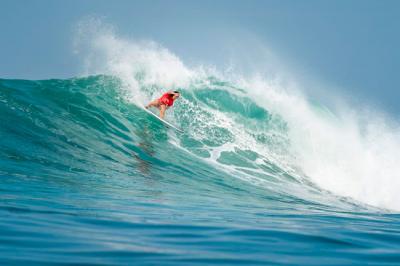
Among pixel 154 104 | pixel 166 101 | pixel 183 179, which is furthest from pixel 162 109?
pixel 183 179

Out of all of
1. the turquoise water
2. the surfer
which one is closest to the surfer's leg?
the surfer

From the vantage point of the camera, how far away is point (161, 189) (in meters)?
6.75

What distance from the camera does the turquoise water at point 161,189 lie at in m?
2.65

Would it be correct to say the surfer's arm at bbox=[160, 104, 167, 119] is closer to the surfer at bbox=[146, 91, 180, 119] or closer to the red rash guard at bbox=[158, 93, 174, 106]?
the surfer at bbox=[146, 91, 180, 119]

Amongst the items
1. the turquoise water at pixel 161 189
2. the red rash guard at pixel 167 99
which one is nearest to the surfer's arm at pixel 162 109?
the red rash guard at pixel 167 99

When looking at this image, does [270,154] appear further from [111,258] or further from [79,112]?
[111,258]

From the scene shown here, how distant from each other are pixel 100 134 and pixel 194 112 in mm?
4879

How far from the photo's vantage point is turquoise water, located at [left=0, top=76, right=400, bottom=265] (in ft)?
8.70

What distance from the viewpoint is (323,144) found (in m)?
16.8

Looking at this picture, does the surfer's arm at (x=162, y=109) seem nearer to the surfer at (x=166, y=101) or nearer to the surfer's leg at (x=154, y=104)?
the surfer at (x=166, y=101)

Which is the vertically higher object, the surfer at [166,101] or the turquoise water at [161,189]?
the surfer at [166,101]

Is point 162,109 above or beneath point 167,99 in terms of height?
beneath

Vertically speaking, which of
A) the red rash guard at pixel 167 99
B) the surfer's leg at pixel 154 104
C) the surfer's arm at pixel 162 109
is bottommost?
the surfer's arm at pixel 162 109

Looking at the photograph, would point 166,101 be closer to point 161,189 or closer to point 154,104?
point 154,104
